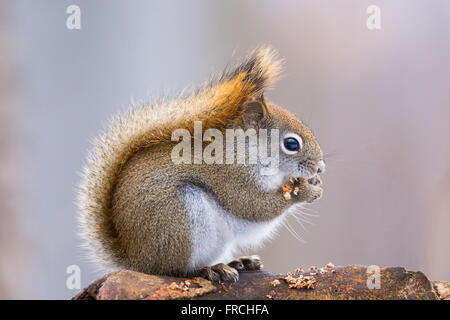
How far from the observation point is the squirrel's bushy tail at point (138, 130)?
1878 millimetres

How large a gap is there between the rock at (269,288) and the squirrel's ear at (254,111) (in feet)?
2.02

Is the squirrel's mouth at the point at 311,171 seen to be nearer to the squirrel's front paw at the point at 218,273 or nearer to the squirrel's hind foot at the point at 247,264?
the squirrel's hind foot at the point at 247,264

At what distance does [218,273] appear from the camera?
173cm

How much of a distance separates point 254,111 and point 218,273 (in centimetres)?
64

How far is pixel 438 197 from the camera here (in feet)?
8.58

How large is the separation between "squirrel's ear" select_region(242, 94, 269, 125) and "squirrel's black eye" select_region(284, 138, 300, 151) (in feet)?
0.42

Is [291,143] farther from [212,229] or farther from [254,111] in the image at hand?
[212,229]

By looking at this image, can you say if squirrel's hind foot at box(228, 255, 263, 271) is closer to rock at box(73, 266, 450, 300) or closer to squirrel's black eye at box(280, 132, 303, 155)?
rock at box(73, 266, 450, 300)

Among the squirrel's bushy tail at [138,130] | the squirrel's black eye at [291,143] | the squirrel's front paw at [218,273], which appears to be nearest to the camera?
the squirrel's front paw at [218,273]

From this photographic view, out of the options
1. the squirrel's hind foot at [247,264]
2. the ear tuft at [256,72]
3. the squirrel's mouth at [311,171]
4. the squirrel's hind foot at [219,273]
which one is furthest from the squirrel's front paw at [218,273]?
the ear tuft at [256,72]

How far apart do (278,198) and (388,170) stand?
3.57ft
